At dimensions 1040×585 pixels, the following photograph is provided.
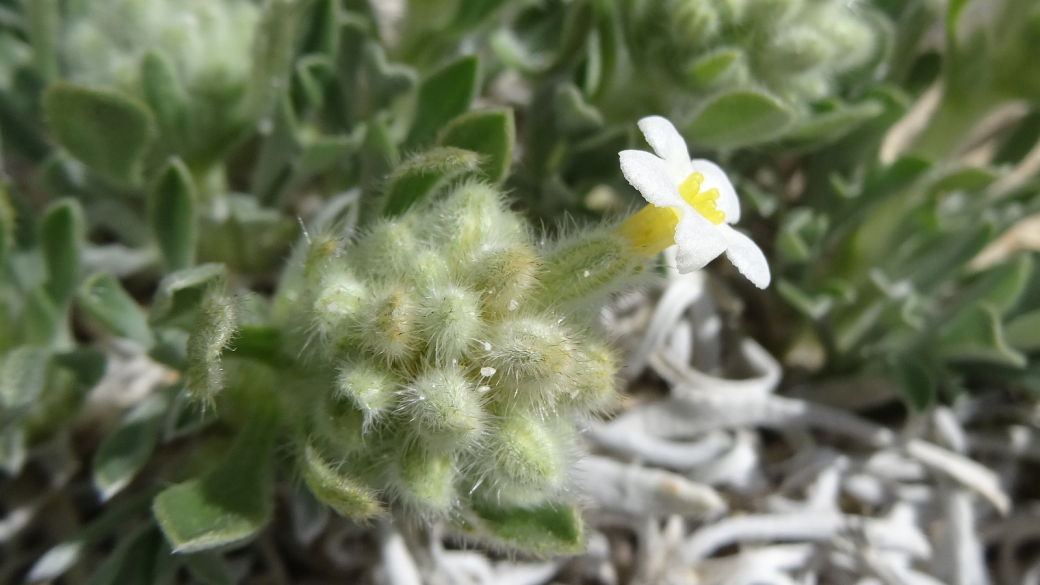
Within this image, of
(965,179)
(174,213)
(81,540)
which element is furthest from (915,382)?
(81,540)

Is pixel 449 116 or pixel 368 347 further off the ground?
pixel 449 116

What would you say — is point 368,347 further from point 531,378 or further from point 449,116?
point 449,116

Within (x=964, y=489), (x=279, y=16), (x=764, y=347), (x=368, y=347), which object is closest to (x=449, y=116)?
(x=279, y=16)

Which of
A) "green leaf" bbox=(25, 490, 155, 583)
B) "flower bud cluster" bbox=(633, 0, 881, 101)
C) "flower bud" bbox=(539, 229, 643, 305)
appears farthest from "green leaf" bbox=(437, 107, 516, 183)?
"green leaf" bbox=(25, 490, 155, 583)

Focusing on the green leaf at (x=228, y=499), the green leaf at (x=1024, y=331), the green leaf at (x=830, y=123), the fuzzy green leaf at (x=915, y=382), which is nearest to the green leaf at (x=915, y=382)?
the fuzzy green leaf at (x=915, y=382)

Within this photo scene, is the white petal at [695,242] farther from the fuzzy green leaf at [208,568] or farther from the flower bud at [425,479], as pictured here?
the fuzzy green leaf at [208,568]

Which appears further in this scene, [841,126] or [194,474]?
[841,126]

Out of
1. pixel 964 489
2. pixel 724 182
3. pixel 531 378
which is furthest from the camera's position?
pixel 964 489
